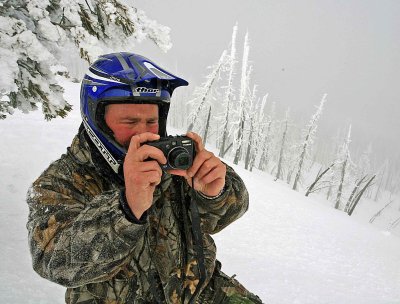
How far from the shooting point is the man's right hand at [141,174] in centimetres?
152

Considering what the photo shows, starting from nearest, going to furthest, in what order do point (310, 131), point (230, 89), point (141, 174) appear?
point (141, 174) → point (230, 89) → point (310, 131)

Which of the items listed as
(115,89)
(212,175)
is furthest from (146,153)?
(115,89)

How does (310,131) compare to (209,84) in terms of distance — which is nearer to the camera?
(209,84)

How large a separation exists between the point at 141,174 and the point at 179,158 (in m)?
0.27

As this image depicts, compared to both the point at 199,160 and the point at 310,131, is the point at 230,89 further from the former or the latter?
the point at 199,160

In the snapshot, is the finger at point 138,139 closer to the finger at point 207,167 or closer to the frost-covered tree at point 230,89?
the finger at point 207,167

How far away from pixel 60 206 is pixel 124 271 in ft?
1.86

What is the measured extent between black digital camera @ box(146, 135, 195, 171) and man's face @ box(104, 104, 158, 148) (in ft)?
1.54

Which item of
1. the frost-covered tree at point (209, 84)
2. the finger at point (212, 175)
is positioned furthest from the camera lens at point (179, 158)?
the frost-covered tree at point (209, 84)

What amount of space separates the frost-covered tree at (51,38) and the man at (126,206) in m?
1.94

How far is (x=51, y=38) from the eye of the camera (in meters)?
4.39

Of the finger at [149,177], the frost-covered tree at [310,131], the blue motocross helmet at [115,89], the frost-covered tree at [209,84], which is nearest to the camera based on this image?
the finger at [149,177]

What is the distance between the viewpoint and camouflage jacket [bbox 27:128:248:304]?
160 cm

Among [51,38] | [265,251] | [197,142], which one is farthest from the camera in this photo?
[265,251]
